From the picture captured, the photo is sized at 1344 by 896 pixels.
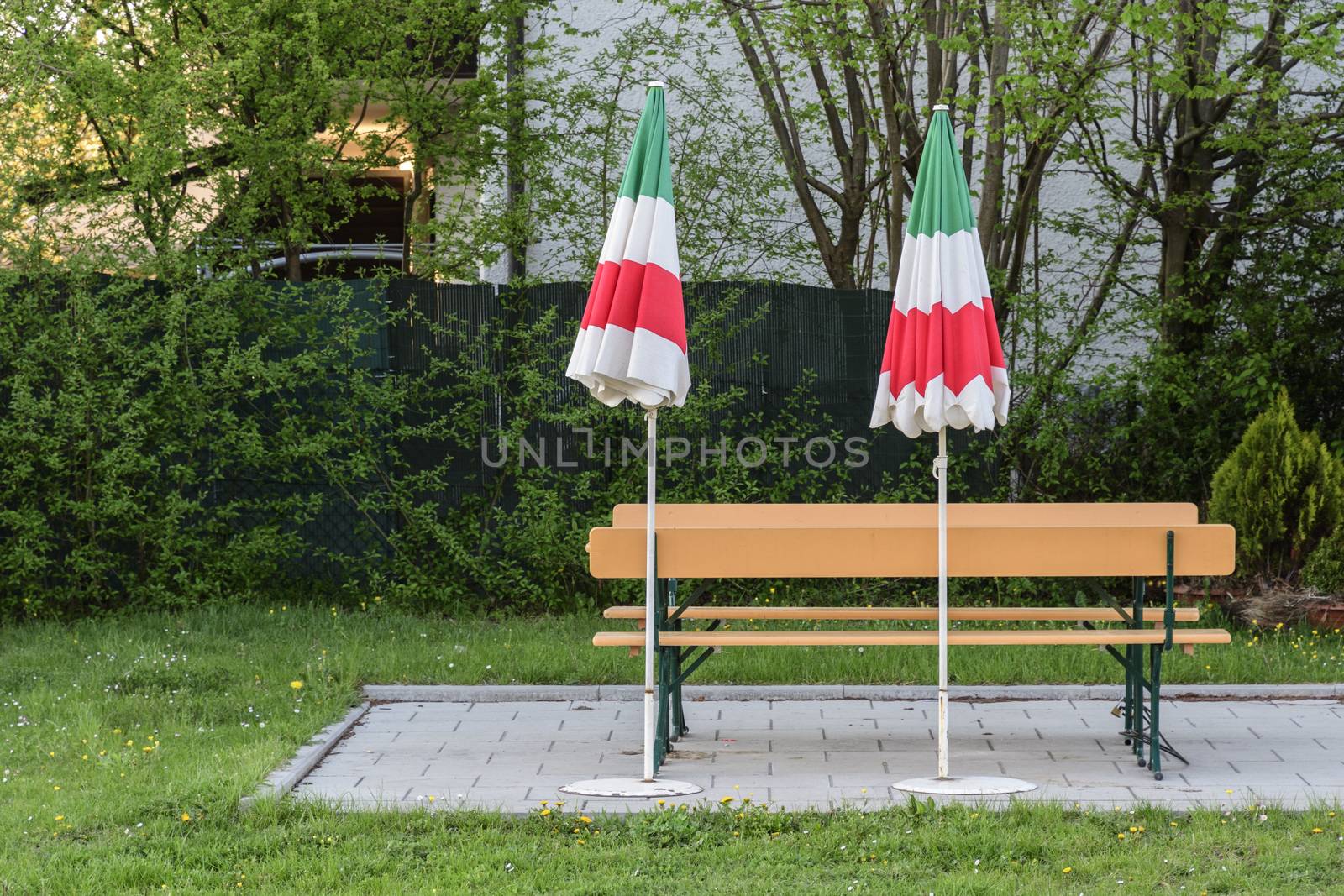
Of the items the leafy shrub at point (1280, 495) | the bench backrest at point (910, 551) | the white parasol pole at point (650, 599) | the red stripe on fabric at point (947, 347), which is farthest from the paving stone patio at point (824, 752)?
the leafy shrub at point (1280, 495)

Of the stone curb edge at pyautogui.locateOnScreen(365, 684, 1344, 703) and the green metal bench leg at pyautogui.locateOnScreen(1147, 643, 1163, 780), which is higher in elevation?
the green metal bench leg at pyautogui.locateOnScreen(1147, 643, 1163, 780)

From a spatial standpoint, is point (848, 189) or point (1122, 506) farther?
point (848, 189)

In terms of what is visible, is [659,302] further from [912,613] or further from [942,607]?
[912,613]

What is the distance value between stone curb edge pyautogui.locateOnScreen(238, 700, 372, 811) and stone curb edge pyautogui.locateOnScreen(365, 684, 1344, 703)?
1.54 feet

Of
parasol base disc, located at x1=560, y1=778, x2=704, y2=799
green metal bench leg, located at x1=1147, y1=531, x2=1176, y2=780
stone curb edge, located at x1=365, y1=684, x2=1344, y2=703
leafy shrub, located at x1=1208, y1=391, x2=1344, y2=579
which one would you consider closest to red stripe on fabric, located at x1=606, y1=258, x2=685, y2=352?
parasol base disc, located at x1=560, y1=778, x2=704, y2=799

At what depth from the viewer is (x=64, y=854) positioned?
15.0 feet

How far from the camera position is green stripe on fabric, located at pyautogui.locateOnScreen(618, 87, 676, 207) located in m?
5.32

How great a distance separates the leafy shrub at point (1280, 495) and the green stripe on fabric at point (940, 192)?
4.38m

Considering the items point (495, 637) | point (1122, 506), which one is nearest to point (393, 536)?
point (495, 637)

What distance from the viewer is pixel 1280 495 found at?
354 inches

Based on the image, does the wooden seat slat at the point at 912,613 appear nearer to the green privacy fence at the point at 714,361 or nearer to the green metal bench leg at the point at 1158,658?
the green metal bench leg at the point at 1158,658

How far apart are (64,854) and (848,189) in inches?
333

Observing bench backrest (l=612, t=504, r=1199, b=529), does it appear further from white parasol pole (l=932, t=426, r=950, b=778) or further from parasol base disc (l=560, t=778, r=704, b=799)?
parasol base disc (l=560, t=778, r=704, b=799)

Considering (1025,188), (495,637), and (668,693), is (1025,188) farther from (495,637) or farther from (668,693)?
(668,693)
